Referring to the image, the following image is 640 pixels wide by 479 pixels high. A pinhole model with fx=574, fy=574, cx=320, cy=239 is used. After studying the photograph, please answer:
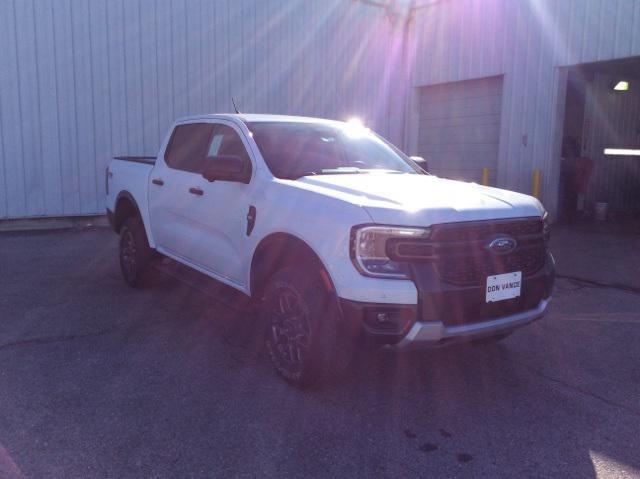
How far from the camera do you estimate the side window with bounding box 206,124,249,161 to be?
4.59 metres

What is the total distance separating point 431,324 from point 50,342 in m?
3.12

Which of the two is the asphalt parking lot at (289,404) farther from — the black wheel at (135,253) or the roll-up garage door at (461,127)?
the roll-up garage door at (461,127)

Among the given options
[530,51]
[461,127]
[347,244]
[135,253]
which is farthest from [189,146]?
[461,127]

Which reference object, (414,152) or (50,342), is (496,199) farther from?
(414,152)

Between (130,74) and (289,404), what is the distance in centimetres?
881

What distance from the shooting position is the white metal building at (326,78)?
988 cm

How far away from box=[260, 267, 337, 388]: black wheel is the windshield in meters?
0.91

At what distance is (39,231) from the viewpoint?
1016cm

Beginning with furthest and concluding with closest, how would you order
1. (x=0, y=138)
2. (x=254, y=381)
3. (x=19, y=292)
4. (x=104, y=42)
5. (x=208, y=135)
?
(x=104, y=42)
(x=0, y=138)
(x=19, y=292)
(x=208, y=135)
(x=254, y=381)

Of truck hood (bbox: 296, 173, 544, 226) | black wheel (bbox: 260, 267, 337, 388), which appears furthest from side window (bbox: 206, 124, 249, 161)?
black wheel (bbox: 260, 267, 337, 388)

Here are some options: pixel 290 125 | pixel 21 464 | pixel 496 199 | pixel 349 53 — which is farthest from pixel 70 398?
pixel 349 53

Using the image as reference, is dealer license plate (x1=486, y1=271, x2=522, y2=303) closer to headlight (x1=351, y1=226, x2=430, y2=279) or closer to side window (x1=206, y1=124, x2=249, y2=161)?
headlight (x1=351, y1=226, x2=430, y2=279)

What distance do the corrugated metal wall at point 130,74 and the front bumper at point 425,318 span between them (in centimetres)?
860

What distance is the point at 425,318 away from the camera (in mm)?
3172
